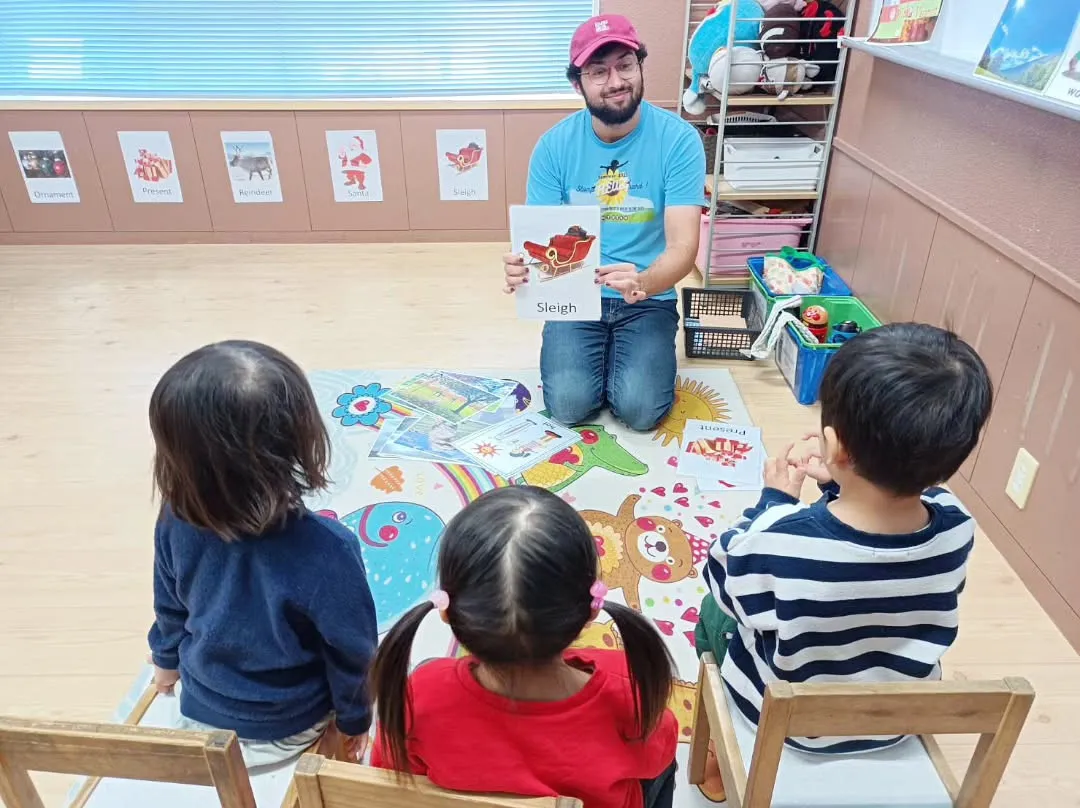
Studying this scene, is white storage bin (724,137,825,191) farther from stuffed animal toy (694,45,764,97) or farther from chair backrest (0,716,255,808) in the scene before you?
chair backrest (0,716,255,808)

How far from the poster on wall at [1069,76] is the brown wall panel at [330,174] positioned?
267 cm

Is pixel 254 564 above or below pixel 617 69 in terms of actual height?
below

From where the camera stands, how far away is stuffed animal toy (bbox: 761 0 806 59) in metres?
2.74

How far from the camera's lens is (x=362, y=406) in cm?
244

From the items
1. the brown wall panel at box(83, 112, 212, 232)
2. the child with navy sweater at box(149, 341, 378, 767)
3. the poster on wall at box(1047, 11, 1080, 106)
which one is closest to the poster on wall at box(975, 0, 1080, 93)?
the poster on wall at box(1047, 11, 1080, 106)

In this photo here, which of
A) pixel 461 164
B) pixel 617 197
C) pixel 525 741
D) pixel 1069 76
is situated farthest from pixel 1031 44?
pixel 461 164

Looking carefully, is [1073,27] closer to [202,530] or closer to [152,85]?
[202,530]

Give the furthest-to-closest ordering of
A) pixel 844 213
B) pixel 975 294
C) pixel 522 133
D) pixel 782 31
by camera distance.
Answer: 1. pixel 522 133
2. pixel 844 213
3. pixel 782 31
4. pixel 975 294

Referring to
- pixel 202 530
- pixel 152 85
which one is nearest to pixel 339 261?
pixel 152 85

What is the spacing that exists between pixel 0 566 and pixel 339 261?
207 centimetres

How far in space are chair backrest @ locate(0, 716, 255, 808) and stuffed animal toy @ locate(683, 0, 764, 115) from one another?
2.69m

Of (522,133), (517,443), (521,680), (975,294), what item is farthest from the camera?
(522,133)

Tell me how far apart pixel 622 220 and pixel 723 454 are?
0.74 m

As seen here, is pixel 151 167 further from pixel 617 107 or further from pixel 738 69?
pixel 738 69
